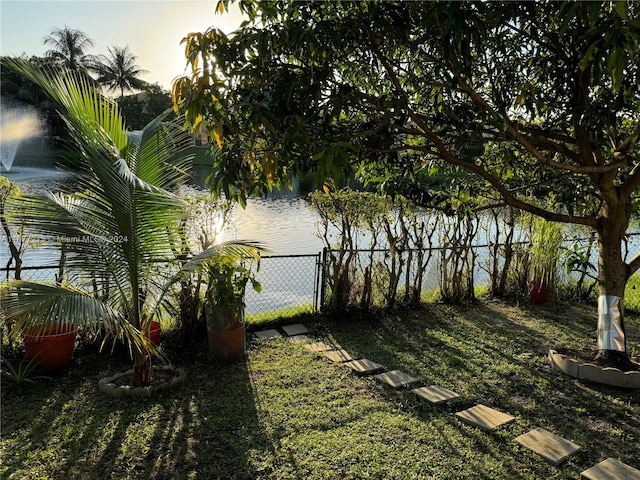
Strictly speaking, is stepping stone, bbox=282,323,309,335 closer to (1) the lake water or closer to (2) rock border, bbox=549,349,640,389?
(1) the lake water

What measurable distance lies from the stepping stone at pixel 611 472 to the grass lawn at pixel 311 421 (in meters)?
0.08

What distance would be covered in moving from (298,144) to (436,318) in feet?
12.6

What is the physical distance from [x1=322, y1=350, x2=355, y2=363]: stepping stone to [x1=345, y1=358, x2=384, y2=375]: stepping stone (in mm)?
103

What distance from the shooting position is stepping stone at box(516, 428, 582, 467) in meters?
2.66

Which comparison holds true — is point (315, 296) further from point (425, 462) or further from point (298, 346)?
point (425, 462)

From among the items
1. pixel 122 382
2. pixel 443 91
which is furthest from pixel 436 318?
pixel 122 382

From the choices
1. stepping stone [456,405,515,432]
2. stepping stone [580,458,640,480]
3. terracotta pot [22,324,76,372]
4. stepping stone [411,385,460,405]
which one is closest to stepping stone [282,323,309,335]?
stepping stone [411,385,460,405]

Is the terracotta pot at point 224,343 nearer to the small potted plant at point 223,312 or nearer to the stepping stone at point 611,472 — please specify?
the small potted plant at point 223,312

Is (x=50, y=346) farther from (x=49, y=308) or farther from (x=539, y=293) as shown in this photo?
(x=539, y=293)

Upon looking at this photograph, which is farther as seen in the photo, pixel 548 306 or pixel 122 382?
pixel 548 306

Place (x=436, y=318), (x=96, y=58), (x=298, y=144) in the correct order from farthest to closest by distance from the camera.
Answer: (x=96, y=58), (x=436, y=318), (x=298, y=144)

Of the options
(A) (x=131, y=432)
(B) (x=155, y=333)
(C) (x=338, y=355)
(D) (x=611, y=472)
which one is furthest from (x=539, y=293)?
(A) (x=131, y=432)

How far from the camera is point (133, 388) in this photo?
3461mm

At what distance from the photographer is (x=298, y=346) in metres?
4.66
